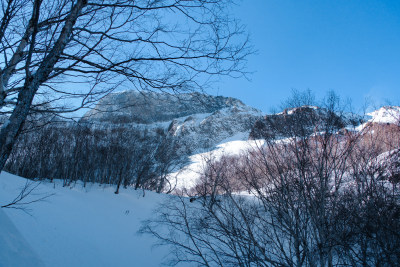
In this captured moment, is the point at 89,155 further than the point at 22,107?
Yes

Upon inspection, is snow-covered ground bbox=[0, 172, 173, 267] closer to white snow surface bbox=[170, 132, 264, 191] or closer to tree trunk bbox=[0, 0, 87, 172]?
tree trunk bbox=[0, 0, 87, 172]

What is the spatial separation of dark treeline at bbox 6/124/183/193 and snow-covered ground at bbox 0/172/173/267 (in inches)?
108

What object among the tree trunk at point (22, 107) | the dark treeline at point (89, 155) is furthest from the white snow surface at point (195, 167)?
the tree trunk at point (22, 107)

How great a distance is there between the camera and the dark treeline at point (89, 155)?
15656mm

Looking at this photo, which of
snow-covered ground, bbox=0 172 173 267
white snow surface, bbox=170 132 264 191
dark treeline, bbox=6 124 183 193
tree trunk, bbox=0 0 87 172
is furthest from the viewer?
dark treeline, bbox=6 124 183 193

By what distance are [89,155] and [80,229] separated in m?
9.41

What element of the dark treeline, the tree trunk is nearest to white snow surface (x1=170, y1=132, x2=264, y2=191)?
the dark treeline

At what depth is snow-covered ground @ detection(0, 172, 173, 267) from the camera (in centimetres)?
642

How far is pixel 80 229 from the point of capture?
908 centimetres

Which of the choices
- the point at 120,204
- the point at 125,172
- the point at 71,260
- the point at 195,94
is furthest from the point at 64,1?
the point at 125,172

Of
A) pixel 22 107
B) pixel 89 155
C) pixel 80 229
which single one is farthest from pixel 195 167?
pixel 22 107

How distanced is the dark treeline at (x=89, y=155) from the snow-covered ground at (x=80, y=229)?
9.02 feet

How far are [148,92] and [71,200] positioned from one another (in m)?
11.5

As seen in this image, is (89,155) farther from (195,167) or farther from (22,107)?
(195,167)
